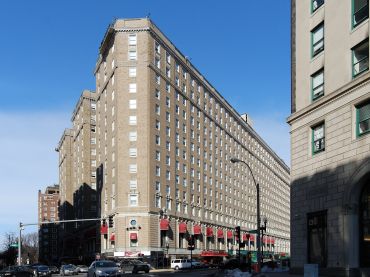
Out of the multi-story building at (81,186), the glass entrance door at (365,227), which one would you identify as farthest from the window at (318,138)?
the multi-story building at (81,186)

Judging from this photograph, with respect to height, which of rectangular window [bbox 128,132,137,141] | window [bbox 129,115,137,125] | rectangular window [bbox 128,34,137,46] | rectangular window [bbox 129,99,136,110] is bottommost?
rectangular window [bbox 128,132,137,141]

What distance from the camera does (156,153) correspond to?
98.6 m

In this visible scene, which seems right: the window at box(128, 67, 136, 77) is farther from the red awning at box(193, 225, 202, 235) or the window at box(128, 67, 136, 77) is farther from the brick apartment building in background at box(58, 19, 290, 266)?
the red awning at box(193, 225, 202, 235)

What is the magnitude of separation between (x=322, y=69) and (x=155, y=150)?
65618 mm

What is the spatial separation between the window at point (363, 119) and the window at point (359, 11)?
4.70m

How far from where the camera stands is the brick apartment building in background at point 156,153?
95.4 m

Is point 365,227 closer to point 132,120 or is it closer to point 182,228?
point 132,120

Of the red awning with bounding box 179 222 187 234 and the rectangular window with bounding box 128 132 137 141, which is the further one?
the red awning with bounding box 179 222 187 234

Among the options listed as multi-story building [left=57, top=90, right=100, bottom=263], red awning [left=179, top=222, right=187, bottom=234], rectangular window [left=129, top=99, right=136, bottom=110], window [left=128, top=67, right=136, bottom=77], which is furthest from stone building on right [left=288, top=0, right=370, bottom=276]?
multi-story building [left=57, top=90, right=100, bottom=263]

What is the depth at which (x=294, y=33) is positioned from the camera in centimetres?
3844

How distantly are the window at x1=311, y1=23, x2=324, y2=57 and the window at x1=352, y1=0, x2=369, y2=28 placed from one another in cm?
335

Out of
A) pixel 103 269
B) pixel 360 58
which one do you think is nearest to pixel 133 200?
pixel 103 269

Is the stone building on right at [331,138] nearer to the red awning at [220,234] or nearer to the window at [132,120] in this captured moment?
the window at [132,120]

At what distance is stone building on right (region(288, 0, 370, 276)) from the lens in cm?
3009
